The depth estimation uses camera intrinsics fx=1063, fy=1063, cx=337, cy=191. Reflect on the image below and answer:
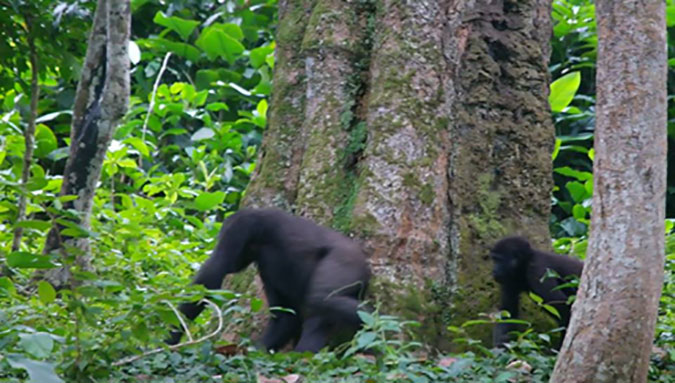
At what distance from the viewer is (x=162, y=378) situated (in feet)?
14.8

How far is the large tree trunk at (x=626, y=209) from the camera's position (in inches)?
162

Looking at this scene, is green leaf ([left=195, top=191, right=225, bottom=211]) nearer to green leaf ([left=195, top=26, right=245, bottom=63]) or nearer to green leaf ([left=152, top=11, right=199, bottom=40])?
green leaf ([left=195, top=26, right=245, bottom=63])

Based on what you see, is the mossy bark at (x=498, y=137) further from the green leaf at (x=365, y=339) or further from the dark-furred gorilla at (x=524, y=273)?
the green leaf at (x=365, y=339)

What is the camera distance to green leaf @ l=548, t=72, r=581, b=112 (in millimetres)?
10902

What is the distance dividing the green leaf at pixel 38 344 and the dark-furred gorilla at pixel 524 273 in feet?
9.88

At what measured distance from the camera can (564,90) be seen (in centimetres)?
1101

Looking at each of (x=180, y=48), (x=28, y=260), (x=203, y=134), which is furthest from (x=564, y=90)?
(x=28, y=260)

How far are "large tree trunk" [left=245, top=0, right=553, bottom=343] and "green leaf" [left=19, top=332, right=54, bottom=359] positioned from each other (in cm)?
249

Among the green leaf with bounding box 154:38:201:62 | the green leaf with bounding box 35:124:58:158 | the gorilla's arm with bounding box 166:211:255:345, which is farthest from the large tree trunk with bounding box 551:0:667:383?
the green leaf with bounding box 154:38:201:62

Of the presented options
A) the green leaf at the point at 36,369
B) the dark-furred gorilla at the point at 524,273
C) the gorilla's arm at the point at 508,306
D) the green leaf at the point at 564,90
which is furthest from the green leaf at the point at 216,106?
the green leaf at the point at 36,369

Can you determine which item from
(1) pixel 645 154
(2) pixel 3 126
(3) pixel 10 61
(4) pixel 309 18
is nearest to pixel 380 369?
(1) pixel 645 154

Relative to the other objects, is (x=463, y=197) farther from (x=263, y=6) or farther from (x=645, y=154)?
(x=263, y=6)

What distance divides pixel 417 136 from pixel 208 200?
5369 mm

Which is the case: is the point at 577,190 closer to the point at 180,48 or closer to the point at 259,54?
the point at 259,54
